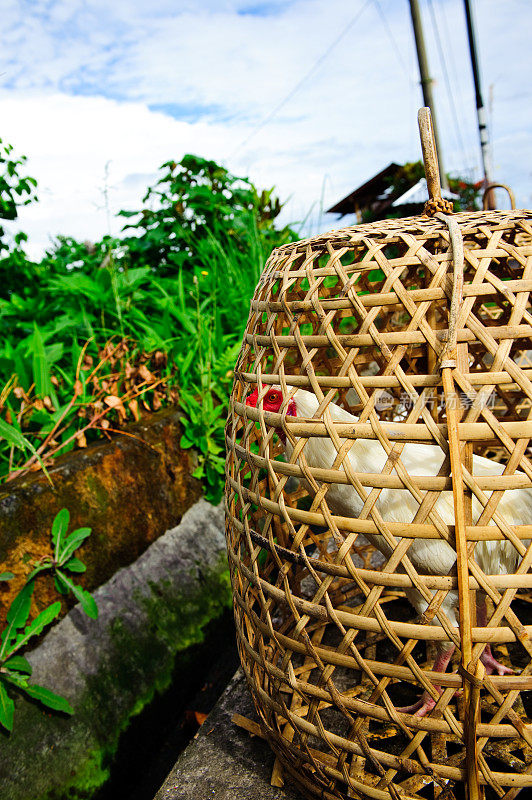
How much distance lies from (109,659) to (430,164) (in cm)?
179

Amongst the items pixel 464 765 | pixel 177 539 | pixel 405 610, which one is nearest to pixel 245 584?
pixel 464 765

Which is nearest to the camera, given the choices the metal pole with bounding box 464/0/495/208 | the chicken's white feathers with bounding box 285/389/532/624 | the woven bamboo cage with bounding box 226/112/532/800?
the woven bamboo cage with bounding box 226/112/532/800

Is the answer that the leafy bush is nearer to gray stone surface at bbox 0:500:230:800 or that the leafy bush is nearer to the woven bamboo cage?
gray stone surface at bbox 0:500:230:800

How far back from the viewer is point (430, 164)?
1231 millimetres

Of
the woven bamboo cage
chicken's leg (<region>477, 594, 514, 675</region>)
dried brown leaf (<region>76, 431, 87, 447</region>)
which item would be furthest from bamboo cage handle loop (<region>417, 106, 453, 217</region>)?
dried brown leaf (<region>76, 431, 87, 447</region>)

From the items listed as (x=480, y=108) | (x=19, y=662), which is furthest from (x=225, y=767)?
(x=480, y=108)

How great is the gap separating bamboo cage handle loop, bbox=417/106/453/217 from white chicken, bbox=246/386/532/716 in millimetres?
537

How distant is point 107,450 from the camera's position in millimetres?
2080

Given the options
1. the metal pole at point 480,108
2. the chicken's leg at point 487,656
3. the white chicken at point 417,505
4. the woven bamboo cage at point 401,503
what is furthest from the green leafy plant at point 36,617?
the metal pole at point 480,108

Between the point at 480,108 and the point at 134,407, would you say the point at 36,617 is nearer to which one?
the point at 134,407

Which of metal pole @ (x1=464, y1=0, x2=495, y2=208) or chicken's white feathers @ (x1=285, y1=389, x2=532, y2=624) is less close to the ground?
metal pole @ (x1=464, y1=0, x2=495, y2=208)

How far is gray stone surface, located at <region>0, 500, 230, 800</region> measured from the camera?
1.50 m

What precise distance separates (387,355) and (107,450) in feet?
4.69

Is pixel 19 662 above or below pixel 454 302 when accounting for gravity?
below
